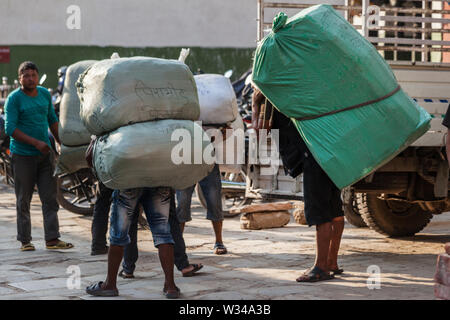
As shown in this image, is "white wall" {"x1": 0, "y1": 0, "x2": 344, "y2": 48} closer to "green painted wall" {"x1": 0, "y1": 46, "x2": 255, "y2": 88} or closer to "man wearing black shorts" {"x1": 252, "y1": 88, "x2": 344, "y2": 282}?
"green painted wall" {"x1": 0, "y1": 46, "x2": 255, "y2": 88}

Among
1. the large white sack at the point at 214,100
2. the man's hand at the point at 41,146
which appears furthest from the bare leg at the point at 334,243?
the man's hand at the point at 41,146

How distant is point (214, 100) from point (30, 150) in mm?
1974

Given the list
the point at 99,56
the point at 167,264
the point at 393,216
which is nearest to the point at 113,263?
the point at 167,264

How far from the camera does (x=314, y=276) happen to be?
6160 mm

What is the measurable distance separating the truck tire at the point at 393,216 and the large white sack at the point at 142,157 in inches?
123

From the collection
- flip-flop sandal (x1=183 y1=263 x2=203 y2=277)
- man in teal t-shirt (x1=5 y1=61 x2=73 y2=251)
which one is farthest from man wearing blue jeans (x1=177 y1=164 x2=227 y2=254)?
man in teal t-shirt (x1=5 y1=61 x2=73 y2=251)

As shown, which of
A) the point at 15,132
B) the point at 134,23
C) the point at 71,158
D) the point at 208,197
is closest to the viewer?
the point at 208,197

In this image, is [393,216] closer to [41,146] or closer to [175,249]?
[175,249]

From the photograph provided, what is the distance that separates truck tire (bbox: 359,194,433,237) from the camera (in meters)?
8.20

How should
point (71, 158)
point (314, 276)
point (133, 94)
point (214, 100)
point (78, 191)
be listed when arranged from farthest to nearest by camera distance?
point (78, 191) → point (71, 158) → point (214, 100) → point (314, 276) → point (133, 94)

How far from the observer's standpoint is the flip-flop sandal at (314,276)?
→ 614 centimetres

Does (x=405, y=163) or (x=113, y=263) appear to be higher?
Answer: (x=405, y=163)

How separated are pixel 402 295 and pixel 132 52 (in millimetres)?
19413
